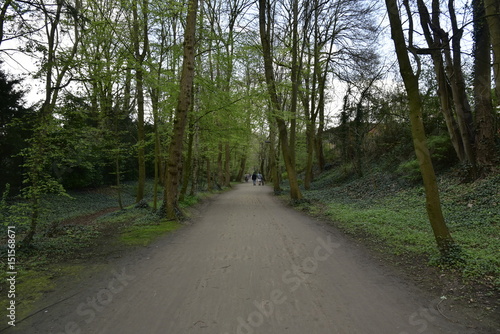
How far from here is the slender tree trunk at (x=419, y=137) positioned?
493 cm

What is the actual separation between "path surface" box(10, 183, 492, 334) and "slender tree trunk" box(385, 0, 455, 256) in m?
1.26

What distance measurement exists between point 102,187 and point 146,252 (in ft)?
63.6

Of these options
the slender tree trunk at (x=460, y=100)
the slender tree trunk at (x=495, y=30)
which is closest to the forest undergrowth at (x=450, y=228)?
the slender tree trunk at (x=460, y=100)

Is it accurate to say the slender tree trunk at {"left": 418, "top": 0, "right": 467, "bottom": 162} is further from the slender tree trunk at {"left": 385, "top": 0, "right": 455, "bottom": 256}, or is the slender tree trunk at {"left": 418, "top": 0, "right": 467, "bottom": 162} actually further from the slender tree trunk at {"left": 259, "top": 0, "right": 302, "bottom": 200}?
the slender tree trunk at {"left": 259, "top": 0, "right": 302, "bottom": 200}

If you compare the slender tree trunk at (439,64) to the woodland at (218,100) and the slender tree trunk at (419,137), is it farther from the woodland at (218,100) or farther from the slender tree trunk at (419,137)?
the slender tree trunk at (419,137)

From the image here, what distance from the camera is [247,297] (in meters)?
3.67

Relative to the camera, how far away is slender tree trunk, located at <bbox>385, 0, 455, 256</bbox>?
4.93 metres

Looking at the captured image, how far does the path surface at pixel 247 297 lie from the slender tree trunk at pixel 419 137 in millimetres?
1256

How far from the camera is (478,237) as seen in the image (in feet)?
19.2

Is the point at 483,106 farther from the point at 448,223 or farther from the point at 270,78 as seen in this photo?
the point at 270,78

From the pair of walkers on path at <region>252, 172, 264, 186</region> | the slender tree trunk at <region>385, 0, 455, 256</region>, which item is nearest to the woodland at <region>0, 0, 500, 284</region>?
the slender tree trunk at <region>385, 0, 455, 256</region>

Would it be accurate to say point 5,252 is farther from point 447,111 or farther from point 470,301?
point 447,111

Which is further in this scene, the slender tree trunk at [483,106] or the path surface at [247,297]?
the slender tree trunk at [483,106]

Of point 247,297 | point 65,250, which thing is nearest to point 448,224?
point 247,297
